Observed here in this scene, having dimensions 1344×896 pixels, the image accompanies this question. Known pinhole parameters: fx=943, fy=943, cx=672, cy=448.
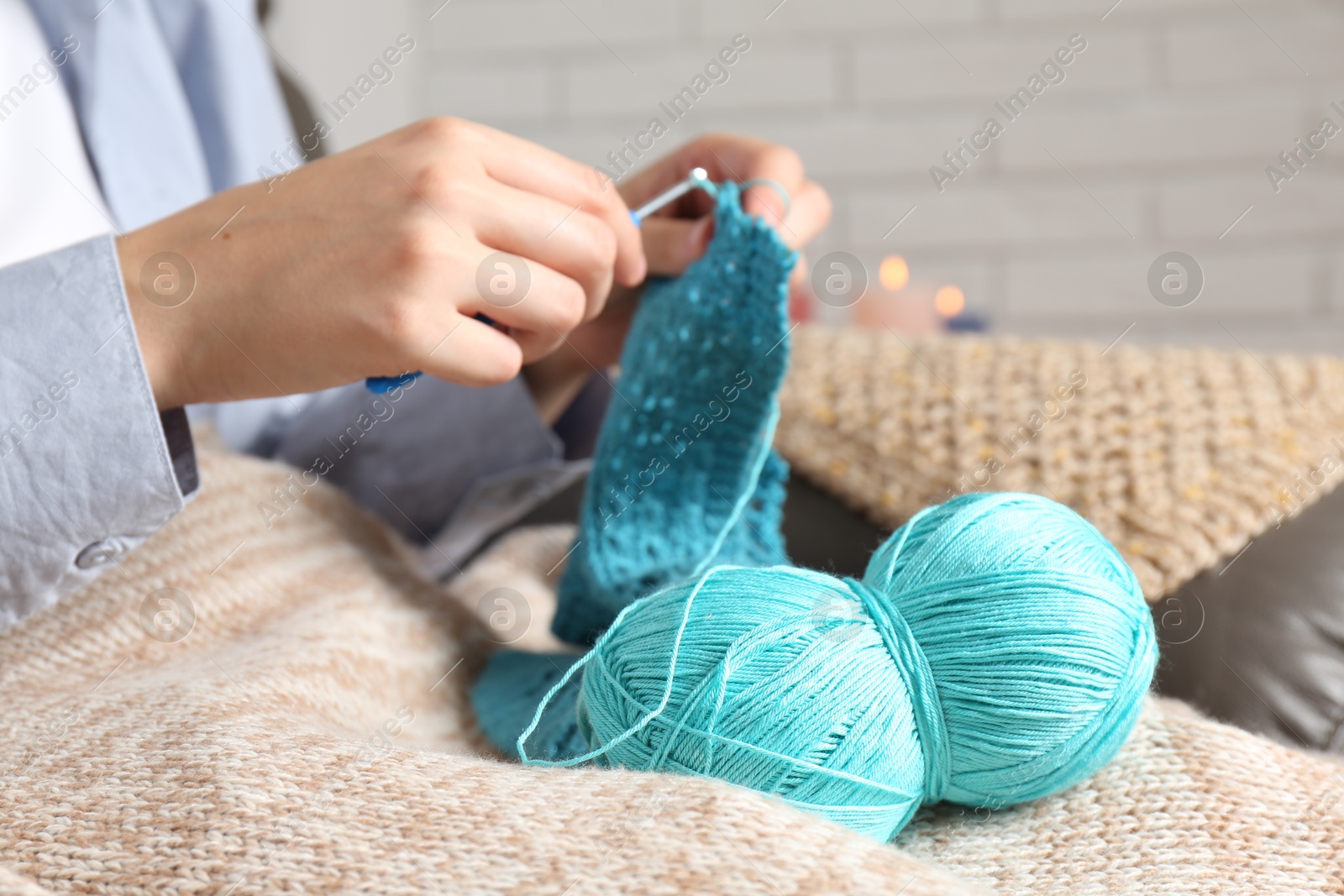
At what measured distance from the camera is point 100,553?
18.5 inches

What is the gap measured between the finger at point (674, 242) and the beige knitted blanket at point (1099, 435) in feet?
0.53

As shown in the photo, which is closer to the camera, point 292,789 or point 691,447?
point 292,789

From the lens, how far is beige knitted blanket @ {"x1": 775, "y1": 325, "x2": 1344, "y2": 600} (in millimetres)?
568

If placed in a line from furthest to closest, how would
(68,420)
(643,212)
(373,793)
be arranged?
(643,212) < (68,420) < (373,793)

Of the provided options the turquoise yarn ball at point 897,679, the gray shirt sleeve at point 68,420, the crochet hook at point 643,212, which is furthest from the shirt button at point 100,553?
the turquoise yarn ball at point 897,679

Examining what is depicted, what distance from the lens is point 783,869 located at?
0.26 meters

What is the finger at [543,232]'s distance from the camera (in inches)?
18.6

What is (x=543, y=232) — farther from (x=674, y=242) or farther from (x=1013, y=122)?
(x=1013, y=122)

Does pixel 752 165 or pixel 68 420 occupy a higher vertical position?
pixel 752 165

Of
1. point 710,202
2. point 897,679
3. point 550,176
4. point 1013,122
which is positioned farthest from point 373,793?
point 1013,122

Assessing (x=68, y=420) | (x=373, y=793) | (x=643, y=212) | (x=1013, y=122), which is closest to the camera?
(x=373, y=793)

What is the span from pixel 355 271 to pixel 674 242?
234 millimetres

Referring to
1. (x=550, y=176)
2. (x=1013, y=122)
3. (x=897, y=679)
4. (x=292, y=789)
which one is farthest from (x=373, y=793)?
(x=1013, y=122)

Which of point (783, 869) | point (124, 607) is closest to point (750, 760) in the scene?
point (783, 869)
